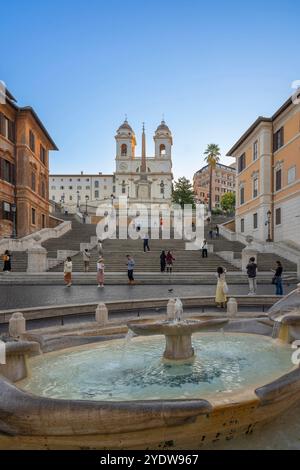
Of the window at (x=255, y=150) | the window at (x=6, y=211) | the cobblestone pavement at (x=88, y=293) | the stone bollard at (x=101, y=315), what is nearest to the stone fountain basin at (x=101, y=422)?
the stone bollard at (x=101, y=315)

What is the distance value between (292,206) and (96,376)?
94.4 feet

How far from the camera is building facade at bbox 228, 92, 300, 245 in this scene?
30.4m

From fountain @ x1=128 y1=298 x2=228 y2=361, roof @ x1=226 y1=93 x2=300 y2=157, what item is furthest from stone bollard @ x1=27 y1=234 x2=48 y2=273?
roof @ x1=226 y1=93 x2=300 y2=157

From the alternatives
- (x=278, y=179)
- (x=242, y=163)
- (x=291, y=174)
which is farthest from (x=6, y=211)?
(x=242, y=163)

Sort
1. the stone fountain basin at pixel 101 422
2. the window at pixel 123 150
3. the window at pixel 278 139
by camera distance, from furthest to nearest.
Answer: the window at pixel 123 150, the window at pixel 278 139, the stone fountain basin at pixel 101 422

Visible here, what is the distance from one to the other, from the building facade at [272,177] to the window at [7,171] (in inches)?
949

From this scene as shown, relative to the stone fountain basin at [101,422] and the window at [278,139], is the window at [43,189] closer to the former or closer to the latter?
the window at [278,139]

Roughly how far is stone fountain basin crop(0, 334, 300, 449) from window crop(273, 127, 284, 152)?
3341cm

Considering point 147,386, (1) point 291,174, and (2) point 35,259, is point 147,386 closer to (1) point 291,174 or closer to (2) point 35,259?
(2) point 35,259

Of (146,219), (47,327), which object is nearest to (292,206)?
(47,327)

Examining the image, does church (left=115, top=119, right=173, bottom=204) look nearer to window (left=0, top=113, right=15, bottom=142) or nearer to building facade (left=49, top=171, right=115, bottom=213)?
building facade (left=49, top=171, right=115, bottom=213)

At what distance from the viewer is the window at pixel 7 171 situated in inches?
1277

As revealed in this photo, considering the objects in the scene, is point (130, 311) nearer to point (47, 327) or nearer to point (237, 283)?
point (47, 327)

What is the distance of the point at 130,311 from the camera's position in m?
11.1
